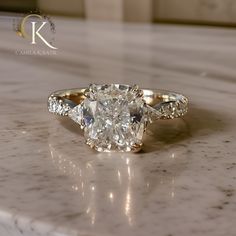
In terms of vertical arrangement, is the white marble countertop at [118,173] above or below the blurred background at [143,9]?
above

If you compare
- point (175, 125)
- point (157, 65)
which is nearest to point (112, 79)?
point (157, 65)

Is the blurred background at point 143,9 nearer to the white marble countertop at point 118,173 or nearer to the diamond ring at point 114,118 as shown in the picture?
the white marble countertop at point 118,173

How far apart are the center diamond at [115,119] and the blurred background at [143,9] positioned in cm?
173

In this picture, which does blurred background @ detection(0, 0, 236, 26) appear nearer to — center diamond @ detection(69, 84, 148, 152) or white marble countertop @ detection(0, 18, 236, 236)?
white marble countertop @ detection(0, 18, 236, 236)

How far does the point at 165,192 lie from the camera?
12.6 inches

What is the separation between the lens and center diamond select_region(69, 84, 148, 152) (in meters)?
0.38

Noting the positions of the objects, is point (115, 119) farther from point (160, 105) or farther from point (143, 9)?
point (143, 9)

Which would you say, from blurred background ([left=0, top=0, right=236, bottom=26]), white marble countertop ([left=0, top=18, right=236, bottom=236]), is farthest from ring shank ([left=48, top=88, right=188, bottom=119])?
blurred background ([left=0, top=0, right=236, bottom=26])

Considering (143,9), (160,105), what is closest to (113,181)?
(160,105)

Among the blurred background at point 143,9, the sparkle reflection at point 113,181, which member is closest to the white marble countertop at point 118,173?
the sparkle reflection at point 113,181

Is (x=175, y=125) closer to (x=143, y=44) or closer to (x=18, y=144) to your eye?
(x=18, y=144)

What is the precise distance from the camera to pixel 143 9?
2.29 metres

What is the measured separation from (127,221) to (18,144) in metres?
0.15

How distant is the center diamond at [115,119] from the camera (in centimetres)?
38
